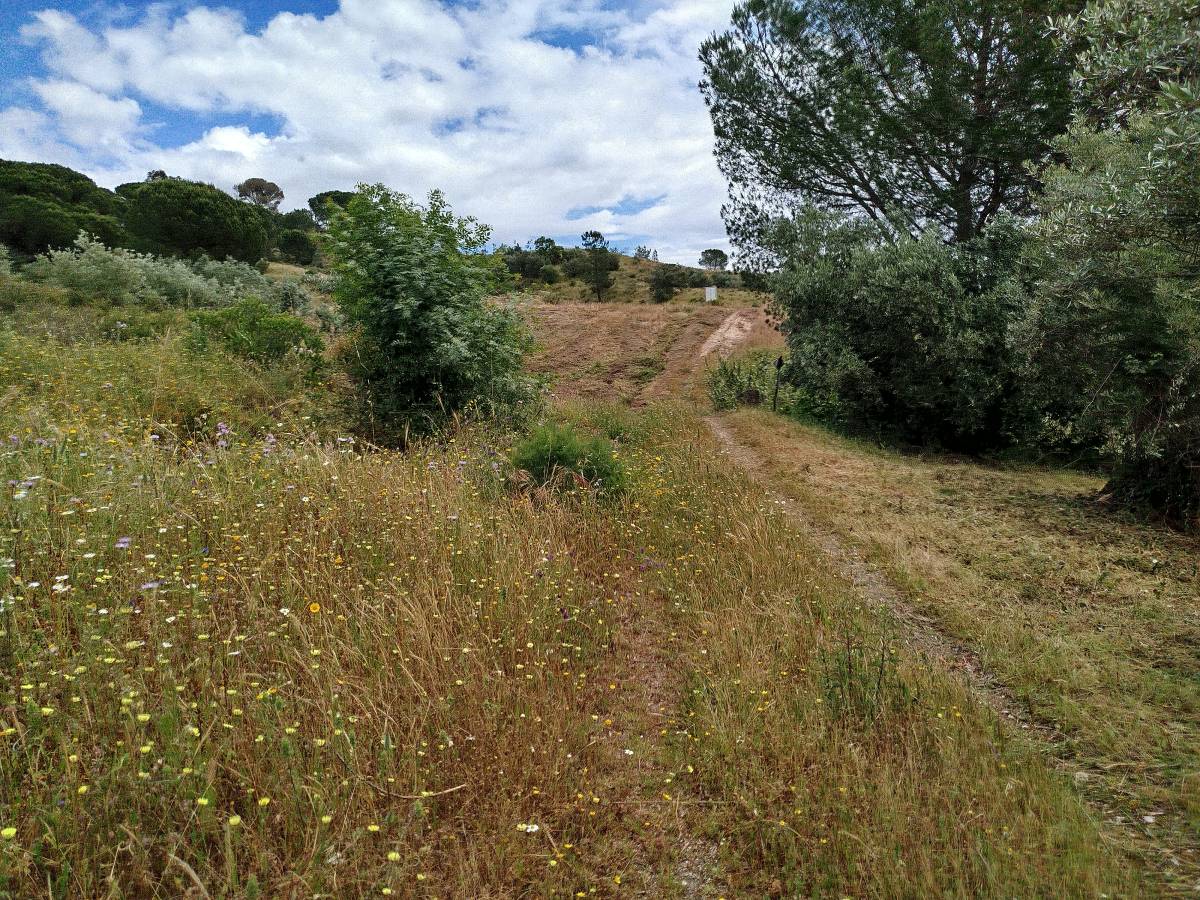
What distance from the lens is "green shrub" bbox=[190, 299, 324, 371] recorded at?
9805 mm

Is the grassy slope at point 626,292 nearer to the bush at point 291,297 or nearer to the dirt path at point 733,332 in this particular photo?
the dirt path at point 733,332

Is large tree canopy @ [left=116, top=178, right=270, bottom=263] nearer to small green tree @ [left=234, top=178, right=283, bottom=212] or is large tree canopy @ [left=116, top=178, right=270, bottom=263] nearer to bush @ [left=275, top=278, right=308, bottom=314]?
bush @ [left=275, top=278, right=308, bottom=314]

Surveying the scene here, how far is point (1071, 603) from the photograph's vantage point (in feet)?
15.8

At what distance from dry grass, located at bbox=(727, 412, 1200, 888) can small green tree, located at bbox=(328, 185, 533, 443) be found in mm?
4506

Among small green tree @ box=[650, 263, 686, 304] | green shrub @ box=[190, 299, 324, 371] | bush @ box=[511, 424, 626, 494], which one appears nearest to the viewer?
bush @ box=[511, 424, 626, 494]

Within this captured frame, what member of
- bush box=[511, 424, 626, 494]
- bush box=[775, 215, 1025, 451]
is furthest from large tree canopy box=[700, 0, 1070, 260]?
bush box=[511, 424, 626, 494]

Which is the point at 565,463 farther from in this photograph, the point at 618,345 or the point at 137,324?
the point at 618,345

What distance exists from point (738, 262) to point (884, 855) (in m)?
14.5

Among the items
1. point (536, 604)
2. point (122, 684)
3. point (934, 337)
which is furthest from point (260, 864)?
point (934, 337)

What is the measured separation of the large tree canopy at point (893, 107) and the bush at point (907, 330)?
117 centimetres

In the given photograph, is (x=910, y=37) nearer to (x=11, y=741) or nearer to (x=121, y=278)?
(x=11, y=741)

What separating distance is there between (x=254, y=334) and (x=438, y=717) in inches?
355

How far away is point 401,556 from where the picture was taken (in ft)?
13.9

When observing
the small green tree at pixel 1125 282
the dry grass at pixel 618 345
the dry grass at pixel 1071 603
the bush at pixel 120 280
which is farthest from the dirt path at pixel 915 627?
the bush at pixel 120 280
